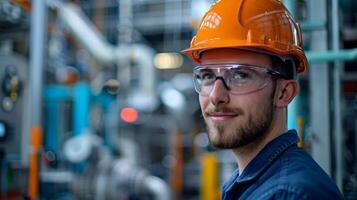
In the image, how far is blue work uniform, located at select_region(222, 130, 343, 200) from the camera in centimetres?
104

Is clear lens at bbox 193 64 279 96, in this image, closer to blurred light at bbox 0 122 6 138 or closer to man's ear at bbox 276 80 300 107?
man's ear at bbox 276 80 300 107

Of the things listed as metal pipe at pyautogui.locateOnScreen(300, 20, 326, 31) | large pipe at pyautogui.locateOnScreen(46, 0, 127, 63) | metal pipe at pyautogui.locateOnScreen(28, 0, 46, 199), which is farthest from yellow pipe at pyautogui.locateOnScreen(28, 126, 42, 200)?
large pipe at pyautogui.locateOnScreen(46, 0, 127, 63)

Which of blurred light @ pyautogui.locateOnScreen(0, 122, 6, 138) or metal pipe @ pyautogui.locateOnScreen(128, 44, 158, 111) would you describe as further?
metal pipe @ pyautogui.locateOnScreen(128, 44, 158, 111)

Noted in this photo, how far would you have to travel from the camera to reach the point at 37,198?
3621 millimetres

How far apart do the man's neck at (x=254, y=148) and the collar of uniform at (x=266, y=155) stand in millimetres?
30

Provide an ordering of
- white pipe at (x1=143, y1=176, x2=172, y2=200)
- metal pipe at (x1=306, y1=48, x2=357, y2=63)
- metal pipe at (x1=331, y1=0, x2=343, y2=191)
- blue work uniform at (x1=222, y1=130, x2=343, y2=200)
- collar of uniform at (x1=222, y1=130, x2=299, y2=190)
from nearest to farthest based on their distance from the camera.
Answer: blue work uniform at (x1=222, y1=130, x2=343, y2=200) < collar of uniform at (x1=222, y1=130, x2=299, y2=190) < metal pipe at (x1=306, y1=48, x2=357, y2=63) < metal pipe at (x1=331, y1=0, x2=343, y2=191) < white pipe at (x1=143, y1=176, x2=172, y2=200)

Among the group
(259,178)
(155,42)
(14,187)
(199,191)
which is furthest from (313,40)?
(155,42)

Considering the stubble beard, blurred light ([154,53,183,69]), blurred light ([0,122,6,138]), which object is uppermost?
blurred light ([154,53,183,69])

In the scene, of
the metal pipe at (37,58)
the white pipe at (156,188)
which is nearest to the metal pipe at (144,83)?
the white pipe at (156,188)

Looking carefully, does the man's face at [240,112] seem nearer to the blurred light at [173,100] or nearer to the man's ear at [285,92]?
the man's ear at [285,92]

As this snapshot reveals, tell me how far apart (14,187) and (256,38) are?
3.31 m

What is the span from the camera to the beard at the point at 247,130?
1.29 meters

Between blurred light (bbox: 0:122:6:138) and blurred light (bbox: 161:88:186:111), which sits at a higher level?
blurred light (bbox: 161:88:186:111)

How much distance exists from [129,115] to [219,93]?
476 centimetres
